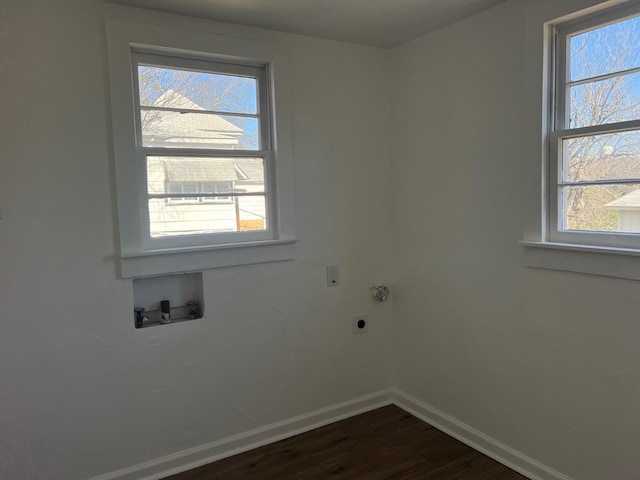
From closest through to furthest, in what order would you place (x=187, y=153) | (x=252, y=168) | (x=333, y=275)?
(x=187, y=153) → (x=252, y=168) → (x=333, y=275)

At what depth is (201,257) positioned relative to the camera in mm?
2365

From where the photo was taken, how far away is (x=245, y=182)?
2.53 metres

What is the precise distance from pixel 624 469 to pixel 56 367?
2448 mm

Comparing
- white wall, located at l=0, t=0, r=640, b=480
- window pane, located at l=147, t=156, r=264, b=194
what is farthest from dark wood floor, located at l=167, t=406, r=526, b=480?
window pane, located at l=147, t=156, r=264, b=194

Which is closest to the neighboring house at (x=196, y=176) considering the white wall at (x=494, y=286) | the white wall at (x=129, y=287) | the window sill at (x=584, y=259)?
the white wall at (x=129, y=287)

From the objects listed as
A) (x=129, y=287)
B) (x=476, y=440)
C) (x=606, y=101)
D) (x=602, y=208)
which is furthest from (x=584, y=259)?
(x=129, y=287)

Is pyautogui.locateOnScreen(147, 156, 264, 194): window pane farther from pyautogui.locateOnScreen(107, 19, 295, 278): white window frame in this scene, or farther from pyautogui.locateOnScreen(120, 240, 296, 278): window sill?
pyautogui.locateOnScreen(120, 240, 296, 278): window sill

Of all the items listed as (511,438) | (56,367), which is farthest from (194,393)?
(511,438)

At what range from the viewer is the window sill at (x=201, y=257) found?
2.21m

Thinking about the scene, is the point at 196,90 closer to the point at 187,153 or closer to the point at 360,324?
the point at 187,153

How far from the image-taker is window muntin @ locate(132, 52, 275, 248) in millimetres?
2279

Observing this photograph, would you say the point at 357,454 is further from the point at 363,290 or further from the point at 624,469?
the point at 624,469

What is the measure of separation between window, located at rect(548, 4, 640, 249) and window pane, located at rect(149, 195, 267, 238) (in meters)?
1.48

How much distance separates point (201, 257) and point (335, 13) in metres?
1.38
